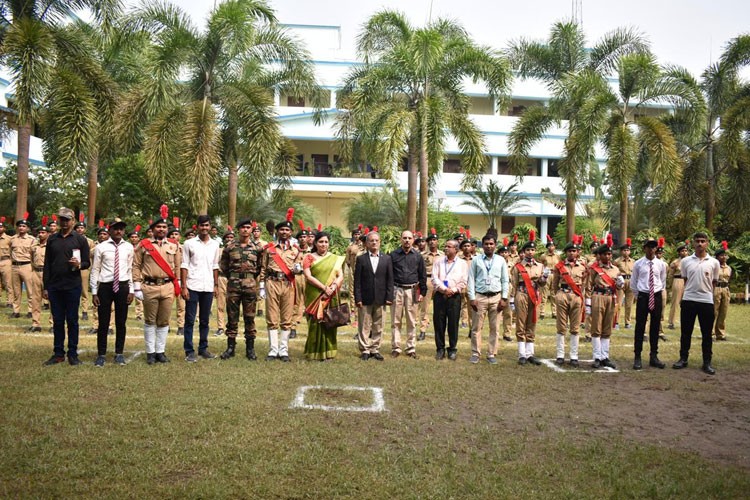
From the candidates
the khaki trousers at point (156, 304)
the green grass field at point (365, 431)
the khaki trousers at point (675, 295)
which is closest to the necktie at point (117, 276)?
the khaki trousers at point (156, 304)

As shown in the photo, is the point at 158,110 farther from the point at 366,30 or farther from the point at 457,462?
the point at 457,462

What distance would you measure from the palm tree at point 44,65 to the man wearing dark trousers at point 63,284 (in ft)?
24.0

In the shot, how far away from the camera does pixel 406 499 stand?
4695 millimetres

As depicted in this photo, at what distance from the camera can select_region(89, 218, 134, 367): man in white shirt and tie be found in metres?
8.88

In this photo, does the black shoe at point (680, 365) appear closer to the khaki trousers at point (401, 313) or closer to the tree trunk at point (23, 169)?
the khaki trousers at point (401, 313)

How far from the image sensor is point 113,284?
8922 mm

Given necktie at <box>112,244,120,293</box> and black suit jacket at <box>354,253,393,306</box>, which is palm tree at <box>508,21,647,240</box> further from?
necktie at <box>112,244,120,293</box>

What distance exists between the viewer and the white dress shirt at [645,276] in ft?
33.4

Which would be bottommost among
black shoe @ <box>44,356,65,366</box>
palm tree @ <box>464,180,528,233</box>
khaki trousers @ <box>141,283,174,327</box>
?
black shoe @ <box>44,356,65,366</box>

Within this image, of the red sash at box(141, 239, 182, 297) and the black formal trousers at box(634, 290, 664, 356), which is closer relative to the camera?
the red sash at box(141, 239, 182, 297)

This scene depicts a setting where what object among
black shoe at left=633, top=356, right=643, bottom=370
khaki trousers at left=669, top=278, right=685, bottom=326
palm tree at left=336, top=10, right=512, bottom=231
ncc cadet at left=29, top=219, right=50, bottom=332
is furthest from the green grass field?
palm tree at left=336, top=10, right=512, bottom=231

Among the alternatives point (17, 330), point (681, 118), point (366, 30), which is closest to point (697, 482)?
point (17, 330)

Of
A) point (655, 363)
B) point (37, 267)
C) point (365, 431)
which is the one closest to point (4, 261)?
point (37, 267)

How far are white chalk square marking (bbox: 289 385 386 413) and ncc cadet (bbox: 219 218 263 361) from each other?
77.1 inches
